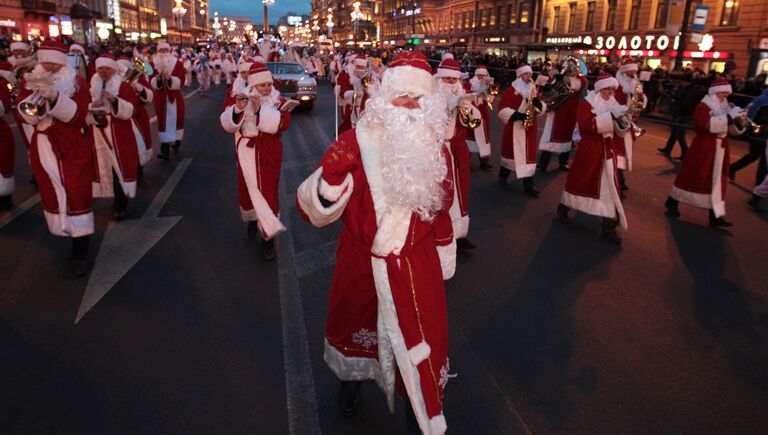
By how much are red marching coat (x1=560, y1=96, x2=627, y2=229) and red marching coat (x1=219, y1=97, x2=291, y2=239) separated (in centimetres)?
359

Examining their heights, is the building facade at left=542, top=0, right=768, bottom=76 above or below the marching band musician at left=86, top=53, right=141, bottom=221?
above

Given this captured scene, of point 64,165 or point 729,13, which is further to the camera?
point 729,13

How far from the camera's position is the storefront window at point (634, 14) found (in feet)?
111

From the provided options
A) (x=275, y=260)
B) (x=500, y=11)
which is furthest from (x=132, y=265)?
(x=500, y=11)

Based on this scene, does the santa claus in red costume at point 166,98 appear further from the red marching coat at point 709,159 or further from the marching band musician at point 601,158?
the red marching coat at point 709,159

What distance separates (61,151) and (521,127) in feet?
20.4

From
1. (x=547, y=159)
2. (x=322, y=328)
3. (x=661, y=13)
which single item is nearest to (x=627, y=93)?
(x=547, y=159)

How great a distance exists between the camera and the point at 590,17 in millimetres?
39250

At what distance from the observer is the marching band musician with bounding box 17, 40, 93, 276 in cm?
483

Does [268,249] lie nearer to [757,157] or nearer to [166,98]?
[166,98]

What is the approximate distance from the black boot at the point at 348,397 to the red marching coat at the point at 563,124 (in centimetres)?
800

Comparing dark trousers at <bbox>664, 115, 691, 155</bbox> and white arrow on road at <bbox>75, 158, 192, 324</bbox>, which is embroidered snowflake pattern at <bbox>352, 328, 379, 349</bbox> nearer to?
white arrow on road at <bbox>75, 158, 192, 324</bbox>

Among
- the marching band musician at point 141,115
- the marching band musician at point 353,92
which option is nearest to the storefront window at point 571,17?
the marching band musician at point 353,92

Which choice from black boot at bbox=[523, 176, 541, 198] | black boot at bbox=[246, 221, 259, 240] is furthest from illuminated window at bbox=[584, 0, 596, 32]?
black boot at bbox=[246, 221, 259, 240]
